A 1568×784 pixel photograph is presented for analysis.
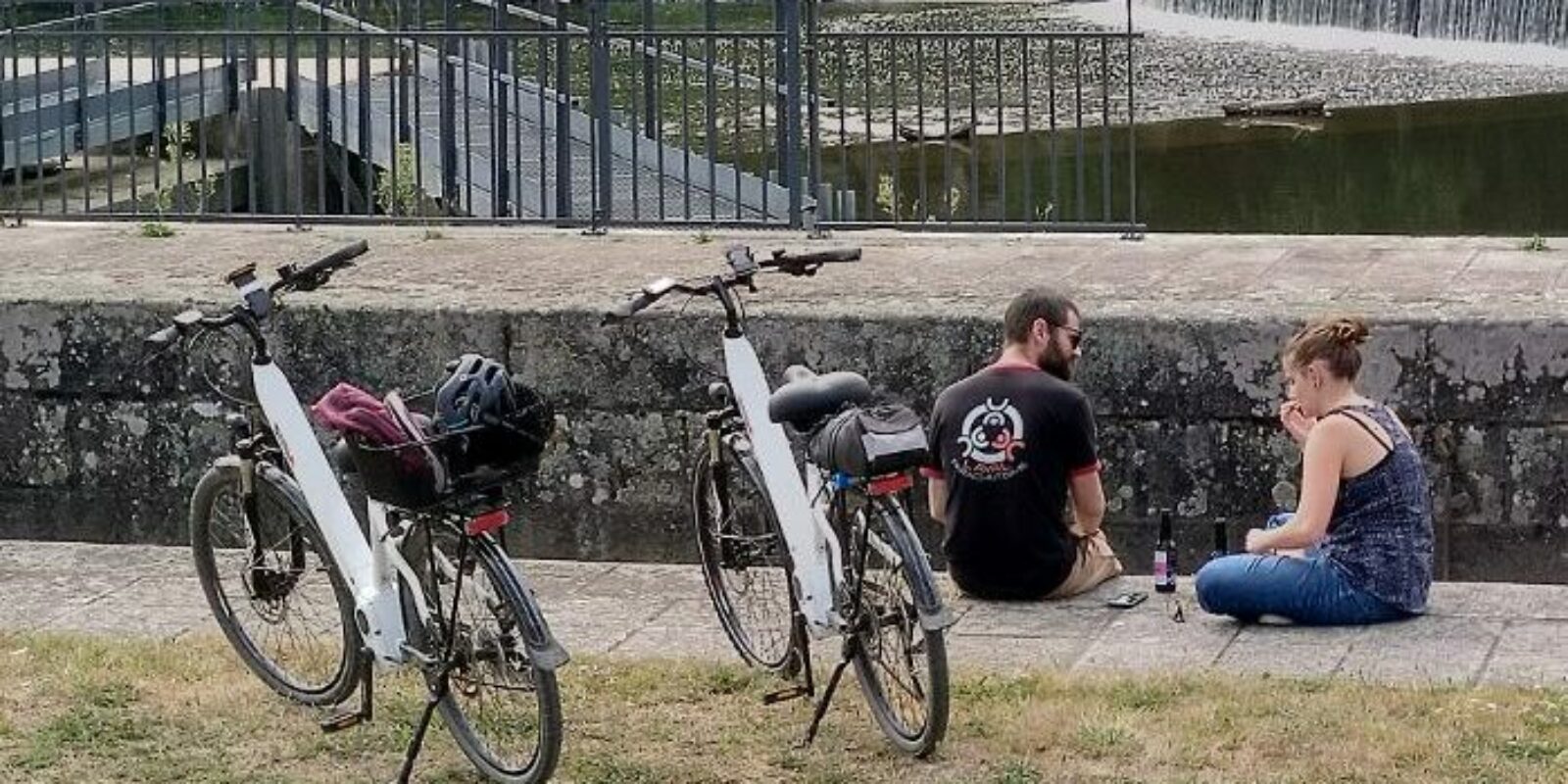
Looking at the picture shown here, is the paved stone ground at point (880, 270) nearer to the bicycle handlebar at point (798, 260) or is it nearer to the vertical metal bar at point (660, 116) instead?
the vertical metal bar at point (660, 116)

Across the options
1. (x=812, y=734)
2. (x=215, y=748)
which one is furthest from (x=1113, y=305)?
(x=215, y=748)

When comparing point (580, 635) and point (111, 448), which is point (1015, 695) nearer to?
point (580, 635)

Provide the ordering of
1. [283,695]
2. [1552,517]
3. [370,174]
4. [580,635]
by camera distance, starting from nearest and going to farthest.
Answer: [283,695] → [580,635] → [1552,517] → [370,174]

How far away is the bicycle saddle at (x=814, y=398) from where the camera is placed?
6824 millimetres

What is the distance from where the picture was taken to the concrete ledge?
9047 millimetres

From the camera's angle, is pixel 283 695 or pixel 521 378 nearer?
pixel 283 695

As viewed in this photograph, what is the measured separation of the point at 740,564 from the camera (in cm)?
778

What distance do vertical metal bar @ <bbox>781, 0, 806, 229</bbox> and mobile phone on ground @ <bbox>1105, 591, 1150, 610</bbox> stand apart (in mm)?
3046

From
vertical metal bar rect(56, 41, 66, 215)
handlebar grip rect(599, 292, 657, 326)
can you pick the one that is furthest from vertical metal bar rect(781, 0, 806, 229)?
handlebar grip rect(599, 292, 657, 326)

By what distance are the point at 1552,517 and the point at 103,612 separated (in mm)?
4264

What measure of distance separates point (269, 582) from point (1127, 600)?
2351 mm

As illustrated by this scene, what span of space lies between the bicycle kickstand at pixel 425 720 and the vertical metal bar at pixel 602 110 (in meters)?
4.73

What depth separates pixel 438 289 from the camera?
1009 centimetres

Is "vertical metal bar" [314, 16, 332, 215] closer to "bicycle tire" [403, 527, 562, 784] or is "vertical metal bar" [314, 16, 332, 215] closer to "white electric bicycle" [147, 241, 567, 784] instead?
"white electric bicycle" [147, 241, 567, 784]
